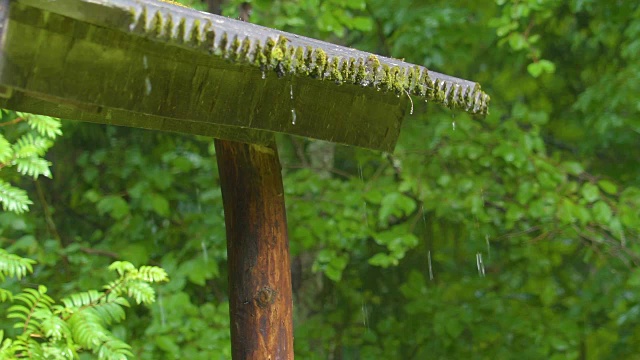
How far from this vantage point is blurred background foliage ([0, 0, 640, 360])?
568 centimetres

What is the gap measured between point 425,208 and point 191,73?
14.0 feet

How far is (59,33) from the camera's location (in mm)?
1897

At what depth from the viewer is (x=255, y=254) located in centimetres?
262

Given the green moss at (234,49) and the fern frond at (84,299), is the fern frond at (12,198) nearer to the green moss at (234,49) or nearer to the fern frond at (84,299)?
the fern frond at (84,299)

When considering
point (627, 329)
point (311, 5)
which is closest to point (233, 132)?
point (311, 5)

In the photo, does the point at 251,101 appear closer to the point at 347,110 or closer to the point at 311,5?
the point at 347,110

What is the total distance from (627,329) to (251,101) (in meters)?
5.50

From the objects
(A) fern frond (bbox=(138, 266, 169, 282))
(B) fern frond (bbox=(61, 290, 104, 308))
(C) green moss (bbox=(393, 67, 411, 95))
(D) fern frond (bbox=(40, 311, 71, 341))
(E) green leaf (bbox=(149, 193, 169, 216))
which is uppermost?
(E) green leaf (bbox=(149, 193, 169, 216))

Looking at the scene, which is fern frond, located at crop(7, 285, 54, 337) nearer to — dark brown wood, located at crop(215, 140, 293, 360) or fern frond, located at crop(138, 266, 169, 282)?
fern frond, located at crop(138, 266, 169, 282)

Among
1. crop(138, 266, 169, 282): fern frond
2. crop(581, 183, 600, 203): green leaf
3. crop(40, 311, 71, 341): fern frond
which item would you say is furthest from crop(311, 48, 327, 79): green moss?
crop(581, 183, 600, 203): green leaf

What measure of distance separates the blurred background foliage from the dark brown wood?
268 cm

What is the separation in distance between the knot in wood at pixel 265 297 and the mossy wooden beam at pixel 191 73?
477mm

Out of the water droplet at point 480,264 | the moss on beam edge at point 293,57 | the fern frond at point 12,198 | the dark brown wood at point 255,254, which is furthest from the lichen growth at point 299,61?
the water droplet at point 480,264

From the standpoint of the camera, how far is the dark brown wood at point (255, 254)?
260 centimetres
